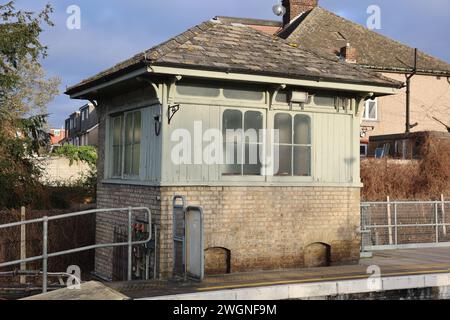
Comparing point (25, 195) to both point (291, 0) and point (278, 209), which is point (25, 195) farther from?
point (291, 0)

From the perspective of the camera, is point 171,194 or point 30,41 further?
point 30,41

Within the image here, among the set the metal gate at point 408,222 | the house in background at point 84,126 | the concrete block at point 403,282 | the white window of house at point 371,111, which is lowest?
the concrete block at point 403,282

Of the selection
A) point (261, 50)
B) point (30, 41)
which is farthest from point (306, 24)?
point (261, 50)

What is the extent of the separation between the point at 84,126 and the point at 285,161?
54.0 metres

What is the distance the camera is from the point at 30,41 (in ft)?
57.8

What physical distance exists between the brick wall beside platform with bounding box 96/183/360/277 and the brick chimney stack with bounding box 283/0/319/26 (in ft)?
81.2

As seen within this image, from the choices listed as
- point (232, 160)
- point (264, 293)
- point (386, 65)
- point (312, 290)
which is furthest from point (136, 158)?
point (386, 65)

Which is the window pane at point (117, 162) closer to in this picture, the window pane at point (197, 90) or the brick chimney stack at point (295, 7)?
the window pane at point (197, 90)

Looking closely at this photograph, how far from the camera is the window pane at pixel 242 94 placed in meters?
10.5

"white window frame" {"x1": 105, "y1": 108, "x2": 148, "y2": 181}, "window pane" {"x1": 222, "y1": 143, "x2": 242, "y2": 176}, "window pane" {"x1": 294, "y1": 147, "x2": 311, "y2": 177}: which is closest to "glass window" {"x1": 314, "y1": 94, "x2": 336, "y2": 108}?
"window pane" {"x1": 294, "y1": 147, "x2": 311, "y2": 177}

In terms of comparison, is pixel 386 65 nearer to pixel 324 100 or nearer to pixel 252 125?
pixel 324 100

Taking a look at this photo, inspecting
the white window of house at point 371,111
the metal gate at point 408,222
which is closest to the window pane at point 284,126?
the metal gate at point 408,222

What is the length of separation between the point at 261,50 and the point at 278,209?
3087 millimetres

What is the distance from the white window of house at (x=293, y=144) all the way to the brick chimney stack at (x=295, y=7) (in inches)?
970
